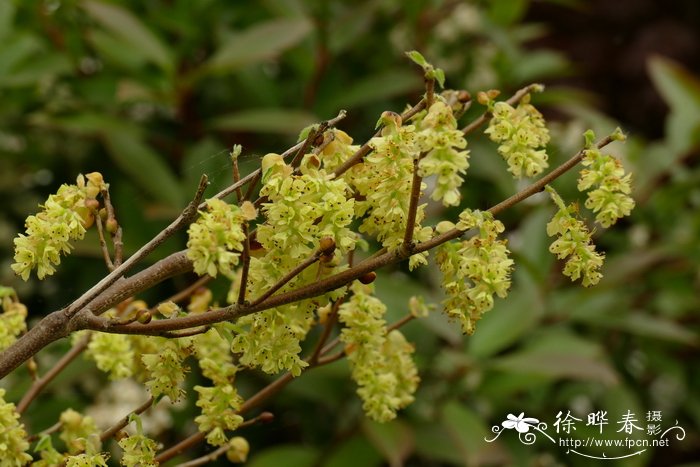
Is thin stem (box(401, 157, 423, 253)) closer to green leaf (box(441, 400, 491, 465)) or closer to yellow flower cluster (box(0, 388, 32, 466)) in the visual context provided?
yellow flower cluster (box(0, 388, 32, 466))

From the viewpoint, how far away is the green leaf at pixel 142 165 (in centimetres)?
144

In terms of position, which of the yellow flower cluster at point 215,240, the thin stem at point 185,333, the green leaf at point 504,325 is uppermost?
the green leaf at point 504,325

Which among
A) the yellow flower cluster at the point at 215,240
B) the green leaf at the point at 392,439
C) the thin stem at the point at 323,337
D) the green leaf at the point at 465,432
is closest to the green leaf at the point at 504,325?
the green leaf at the point at 465,432

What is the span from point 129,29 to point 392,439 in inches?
28.1

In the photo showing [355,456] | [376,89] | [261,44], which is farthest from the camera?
[376,89]

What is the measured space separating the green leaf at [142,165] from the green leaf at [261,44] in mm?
167

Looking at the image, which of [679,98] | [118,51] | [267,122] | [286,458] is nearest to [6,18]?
[118,51]

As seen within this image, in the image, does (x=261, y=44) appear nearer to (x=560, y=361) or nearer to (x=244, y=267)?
(x=560, y=361)

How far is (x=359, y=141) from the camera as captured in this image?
5.41 feet

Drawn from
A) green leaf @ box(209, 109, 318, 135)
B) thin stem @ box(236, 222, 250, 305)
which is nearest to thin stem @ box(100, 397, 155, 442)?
thin stem @ box(236, 222, 250, 305)

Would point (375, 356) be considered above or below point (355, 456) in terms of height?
below

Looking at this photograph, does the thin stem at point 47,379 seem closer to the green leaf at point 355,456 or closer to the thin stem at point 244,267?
the thin stem at point 244,267

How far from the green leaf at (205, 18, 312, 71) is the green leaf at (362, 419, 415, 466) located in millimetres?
570

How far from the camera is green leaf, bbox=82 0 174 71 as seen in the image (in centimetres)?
138
